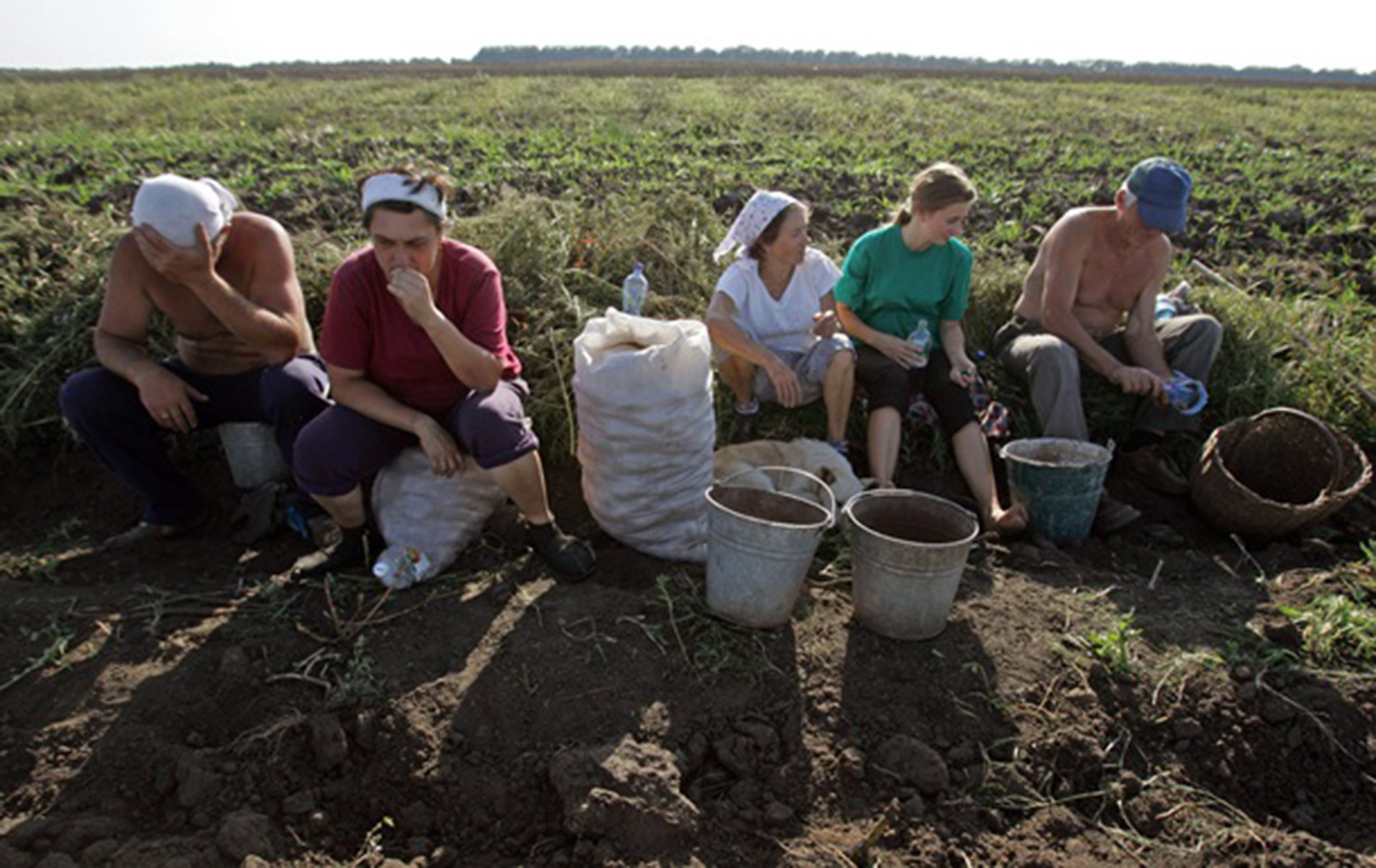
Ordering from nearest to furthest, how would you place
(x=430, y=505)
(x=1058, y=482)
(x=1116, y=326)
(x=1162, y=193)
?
1. (x=430, y=505)
2. (x=1058, y=482)
3. (x=1162, y=193)
4. (x=1116, y=326)

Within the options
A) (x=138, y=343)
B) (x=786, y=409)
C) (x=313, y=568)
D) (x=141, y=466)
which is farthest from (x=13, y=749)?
(x=786, y=409)

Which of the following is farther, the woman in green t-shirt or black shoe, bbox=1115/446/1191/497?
Result: black shoe, bbox=1115/446/1191/497

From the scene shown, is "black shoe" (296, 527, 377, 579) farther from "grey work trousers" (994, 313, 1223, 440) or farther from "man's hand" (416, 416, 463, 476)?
"grey work trousers" (994, 313, 1223, 440)

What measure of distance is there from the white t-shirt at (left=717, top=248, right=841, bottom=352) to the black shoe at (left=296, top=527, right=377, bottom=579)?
1708 millimetres

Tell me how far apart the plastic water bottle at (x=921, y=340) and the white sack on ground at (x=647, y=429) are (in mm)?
1072

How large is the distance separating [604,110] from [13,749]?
610 inches

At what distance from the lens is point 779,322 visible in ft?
12.3

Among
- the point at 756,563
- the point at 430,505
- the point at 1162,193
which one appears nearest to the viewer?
the point at 756,563

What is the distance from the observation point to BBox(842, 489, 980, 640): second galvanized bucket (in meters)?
2.54

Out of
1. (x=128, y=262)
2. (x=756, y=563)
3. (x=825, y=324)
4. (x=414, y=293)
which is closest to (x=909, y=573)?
(x=756, y=563)

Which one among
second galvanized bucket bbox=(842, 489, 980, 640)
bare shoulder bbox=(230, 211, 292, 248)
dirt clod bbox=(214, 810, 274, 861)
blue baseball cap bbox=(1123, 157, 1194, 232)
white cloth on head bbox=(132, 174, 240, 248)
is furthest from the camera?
blue baseball cap bbox=(1123, 157, 1194, 232)

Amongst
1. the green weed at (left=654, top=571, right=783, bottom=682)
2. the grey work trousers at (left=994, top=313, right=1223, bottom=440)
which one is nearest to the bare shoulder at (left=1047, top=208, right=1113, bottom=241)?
the grey work trousers at (left=994, top=313, right=1223, bottom=440)

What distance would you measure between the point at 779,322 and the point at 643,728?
78.4 inches

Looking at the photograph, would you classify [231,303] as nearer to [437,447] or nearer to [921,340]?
[437,447]
